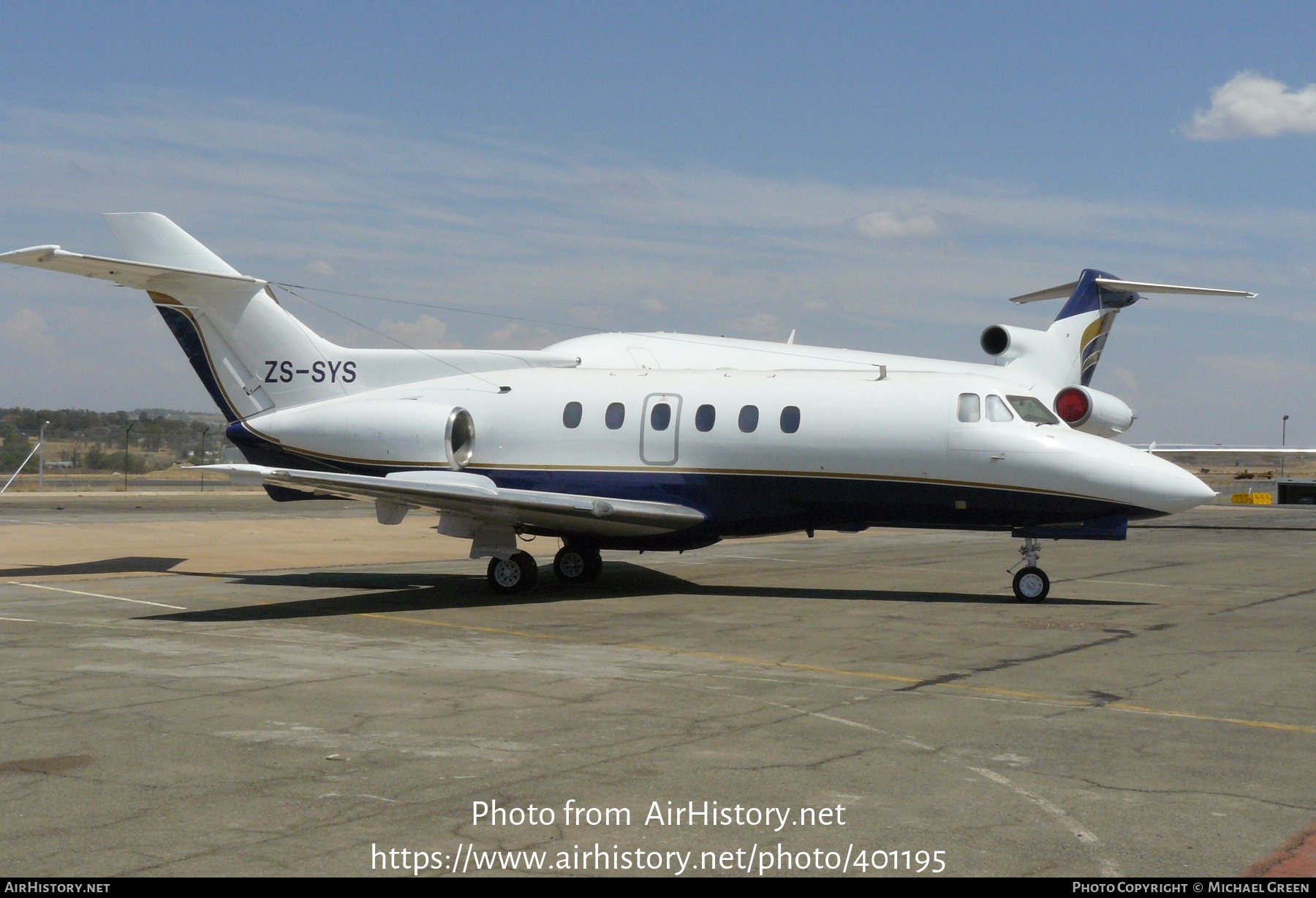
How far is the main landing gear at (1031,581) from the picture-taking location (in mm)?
16875

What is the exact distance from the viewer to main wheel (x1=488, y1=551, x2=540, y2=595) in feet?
58.3

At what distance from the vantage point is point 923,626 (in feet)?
47.0

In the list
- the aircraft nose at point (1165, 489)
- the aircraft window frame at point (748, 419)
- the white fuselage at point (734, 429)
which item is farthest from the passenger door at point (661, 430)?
the aircraft nose at point (1165, 489)

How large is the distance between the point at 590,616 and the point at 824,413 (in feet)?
15.2

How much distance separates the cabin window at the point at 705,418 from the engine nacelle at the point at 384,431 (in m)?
3.60

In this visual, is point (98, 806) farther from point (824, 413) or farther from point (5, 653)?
point (824, 413)

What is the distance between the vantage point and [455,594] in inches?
711

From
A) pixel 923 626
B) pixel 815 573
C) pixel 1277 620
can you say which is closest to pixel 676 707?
pixel 923 626

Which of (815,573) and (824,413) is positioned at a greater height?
(824,413)

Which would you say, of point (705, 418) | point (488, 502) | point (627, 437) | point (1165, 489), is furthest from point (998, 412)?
point (488, 502)

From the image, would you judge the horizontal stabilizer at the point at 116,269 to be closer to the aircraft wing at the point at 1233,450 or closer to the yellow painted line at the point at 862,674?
the yellow painted line at the point at 862,674

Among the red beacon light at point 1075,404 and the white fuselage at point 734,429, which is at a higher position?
the red beacon light at point 1075,404

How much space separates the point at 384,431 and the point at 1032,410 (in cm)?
957

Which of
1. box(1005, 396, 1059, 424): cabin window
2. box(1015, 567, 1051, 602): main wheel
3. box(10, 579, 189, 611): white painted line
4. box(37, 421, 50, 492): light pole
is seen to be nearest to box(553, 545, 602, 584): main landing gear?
box(10, 579, 189, 611): white painted line
